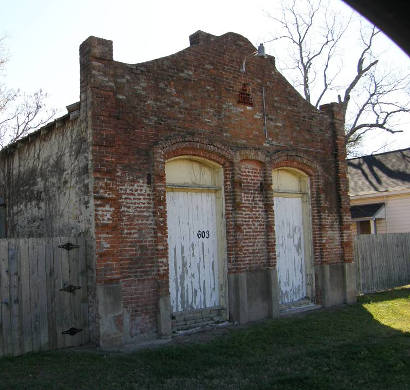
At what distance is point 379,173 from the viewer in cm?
2467

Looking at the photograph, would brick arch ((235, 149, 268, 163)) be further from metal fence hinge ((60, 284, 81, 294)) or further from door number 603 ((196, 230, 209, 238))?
metal fence hinge ((60, 284, 81, 294))

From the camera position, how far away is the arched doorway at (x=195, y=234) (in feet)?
31.3

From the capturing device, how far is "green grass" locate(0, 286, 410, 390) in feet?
19.5

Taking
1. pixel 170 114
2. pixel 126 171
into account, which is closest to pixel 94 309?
pixel 126 171

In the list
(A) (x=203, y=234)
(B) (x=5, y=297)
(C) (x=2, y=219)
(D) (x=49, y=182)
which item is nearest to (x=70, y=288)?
(B) (x=5, y=297)

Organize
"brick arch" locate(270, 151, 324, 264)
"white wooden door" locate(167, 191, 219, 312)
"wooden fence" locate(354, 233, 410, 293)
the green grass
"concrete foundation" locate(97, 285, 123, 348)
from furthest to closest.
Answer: "wooden fence" locate(354, 233, 410, 293), "brick arch" locate(270, 151, 324, 264), "white wooden door" locate(167, 191, 219, 312), "concrete foundation" locate(97, 285, 123, 348), the green grass

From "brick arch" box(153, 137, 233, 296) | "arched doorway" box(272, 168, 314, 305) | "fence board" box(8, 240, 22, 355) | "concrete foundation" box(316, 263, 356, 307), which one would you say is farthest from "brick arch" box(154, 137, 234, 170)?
"concrete foundation" box(316, 263, 356, 307)

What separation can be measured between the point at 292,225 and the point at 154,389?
705cm

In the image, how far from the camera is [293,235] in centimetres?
1198

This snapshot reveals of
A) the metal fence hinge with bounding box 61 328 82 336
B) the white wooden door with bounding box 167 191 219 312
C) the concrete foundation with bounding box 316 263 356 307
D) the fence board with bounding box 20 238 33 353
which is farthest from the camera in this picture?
the concrete foundation with bounding box 316 263 356 307

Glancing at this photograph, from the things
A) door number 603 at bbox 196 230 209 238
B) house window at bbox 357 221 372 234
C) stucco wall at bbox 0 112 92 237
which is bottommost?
door number 603 at bbox 196 230 209 238

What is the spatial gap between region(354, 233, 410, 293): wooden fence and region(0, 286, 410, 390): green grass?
19.9 feet

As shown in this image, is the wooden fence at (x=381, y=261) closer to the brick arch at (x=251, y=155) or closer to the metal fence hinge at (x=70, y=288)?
the brick arch at (x=251, y=155)

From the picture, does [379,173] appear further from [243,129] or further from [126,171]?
[126,171]
